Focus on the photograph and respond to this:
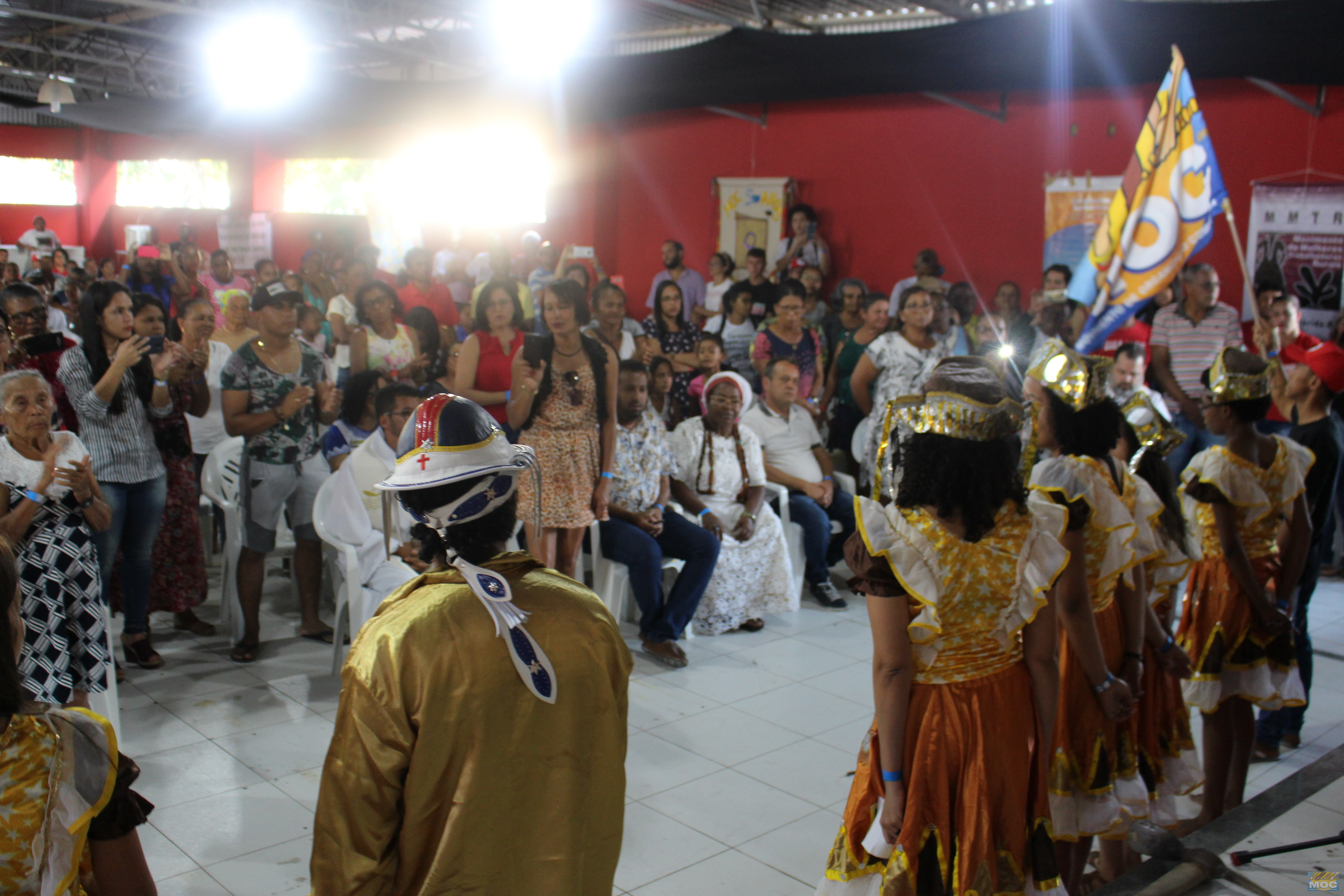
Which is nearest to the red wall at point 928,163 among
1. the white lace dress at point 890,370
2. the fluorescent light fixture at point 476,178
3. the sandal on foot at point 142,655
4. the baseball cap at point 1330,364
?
the baseball cap at point 1330,364

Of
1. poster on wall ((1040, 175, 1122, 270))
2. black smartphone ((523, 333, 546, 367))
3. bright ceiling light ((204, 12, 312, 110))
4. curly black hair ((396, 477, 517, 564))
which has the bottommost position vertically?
curly black hair ((396, 477, 517, 564))

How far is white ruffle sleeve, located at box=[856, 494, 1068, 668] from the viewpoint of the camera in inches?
75.0

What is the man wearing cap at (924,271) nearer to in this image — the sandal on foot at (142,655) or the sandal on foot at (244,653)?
the sandal on foot at (244,653)

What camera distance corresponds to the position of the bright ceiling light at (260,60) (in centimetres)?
1106

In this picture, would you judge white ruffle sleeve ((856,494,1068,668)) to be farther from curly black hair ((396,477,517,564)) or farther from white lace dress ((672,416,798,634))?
white lace dress ((672,416,798,634))

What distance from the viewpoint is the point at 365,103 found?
12.0m

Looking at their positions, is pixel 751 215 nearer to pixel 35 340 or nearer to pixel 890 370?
pixel 890 370

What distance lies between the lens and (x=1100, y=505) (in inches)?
97.5

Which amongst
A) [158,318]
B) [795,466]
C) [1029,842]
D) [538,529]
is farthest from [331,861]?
[795,466]

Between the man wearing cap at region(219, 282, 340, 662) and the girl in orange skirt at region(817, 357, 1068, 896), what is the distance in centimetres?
304

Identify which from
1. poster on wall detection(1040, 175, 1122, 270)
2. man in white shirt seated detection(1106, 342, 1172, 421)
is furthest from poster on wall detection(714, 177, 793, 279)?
man in white shirt seated detection(1106, 342, 1172, 421)

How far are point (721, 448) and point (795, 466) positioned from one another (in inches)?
26.7

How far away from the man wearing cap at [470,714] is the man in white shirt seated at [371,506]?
254 cm

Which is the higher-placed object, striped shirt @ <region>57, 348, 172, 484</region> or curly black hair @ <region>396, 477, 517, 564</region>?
curly black hair @ <region>396, 477, 517, 564</region>
